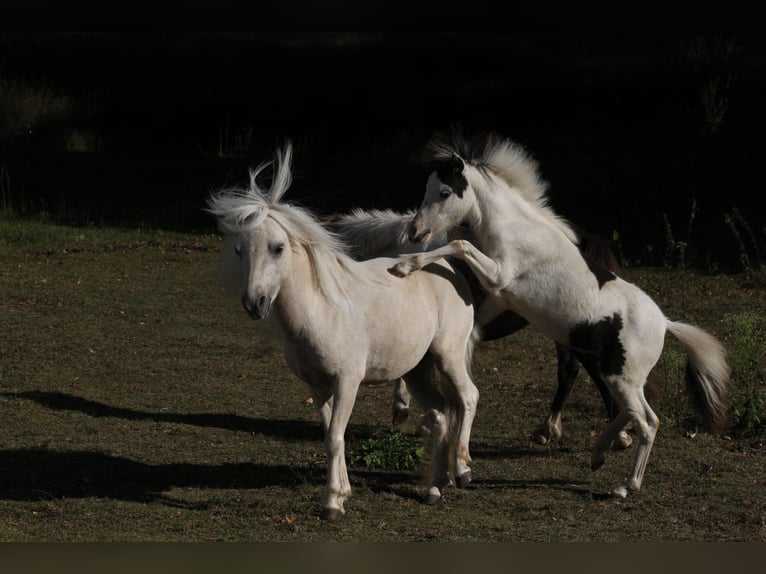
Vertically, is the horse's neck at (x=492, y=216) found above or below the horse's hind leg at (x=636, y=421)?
above

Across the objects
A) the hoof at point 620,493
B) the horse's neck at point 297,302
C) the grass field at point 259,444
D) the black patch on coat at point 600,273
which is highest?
the black patch on coat at point 600,273

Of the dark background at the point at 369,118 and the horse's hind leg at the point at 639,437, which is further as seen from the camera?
the dark background at the point at 369,118

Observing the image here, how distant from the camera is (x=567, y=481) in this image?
271 inches

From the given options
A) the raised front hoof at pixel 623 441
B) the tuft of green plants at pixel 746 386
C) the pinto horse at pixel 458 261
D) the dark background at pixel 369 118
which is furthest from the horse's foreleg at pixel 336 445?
the dark background at pixel 369 118

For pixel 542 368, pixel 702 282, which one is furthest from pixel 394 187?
pixel 542 368

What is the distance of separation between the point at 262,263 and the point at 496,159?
1.85 m

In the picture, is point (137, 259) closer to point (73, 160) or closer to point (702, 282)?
point (73, 160)

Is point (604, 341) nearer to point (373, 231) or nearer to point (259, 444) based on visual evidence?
point (373, 231)

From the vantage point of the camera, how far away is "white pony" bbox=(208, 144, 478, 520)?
565cm

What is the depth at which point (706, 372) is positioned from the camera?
6.81 m

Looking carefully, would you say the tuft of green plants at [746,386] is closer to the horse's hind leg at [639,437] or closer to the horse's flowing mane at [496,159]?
the horse's hind leg at [639,437]

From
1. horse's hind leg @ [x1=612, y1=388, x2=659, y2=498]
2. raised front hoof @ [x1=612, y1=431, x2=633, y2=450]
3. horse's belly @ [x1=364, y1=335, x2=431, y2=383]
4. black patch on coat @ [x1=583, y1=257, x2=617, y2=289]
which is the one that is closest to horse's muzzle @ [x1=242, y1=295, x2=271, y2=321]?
horse's belly @ [x1=364, y1=335, x2=431, y2=383]

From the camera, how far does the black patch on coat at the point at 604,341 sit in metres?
6.51

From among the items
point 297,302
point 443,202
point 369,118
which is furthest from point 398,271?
point 369,118
